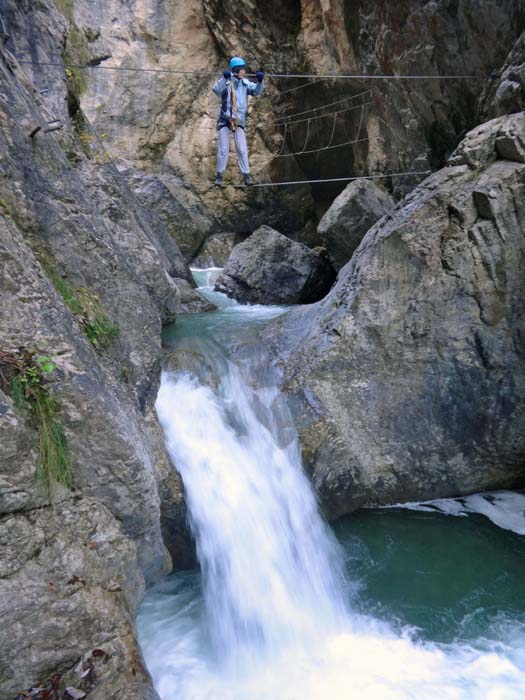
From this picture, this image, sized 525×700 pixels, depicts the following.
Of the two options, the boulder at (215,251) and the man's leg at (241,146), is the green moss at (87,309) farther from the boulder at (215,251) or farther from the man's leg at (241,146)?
the boulder at (215,251)

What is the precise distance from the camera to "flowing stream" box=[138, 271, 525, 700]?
3787 mm

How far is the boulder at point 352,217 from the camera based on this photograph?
1041 cm

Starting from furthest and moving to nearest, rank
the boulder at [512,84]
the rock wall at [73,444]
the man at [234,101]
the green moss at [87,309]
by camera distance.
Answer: the man at [234,101]
the boulder at [512,84]
the green moss at [87,309]
the rock wall at [73,444]

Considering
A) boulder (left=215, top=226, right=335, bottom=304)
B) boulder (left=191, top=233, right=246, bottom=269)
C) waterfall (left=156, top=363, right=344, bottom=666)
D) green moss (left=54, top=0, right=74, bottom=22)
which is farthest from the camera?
green moss (left=54, top=0, right=74, bottom=22)

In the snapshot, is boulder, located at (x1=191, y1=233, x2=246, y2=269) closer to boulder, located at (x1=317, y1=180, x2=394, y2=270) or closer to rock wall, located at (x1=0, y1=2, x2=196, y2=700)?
boulder, located at (x1=317, y1=180, x2=394, y2=270)

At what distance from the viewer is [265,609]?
431 cm

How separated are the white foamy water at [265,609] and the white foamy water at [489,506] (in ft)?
5.00

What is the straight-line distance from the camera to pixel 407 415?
584 cm

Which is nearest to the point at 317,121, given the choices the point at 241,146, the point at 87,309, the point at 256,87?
the point at 256,87

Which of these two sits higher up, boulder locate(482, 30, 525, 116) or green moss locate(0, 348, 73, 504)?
boulder locate(482, 30, 525, 116)

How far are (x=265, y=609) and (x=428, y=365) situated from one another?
332 centimetres

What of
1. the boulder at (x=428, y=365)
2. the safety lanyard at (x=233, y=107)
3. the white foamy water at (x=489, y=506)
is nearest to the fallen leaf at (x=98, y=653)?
the boulder at (x=428, y=365)

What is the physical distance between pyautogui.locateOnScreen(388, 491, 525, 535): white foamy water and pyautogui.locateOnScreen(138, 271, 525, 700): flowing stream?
20mm

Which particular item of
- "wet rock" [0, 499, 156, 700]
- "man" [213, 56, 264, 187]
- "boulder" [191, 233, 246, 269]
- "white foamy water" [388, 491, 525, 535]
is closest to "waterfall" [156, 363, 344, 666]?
"wet rock" [0, 499, 156, 700]
